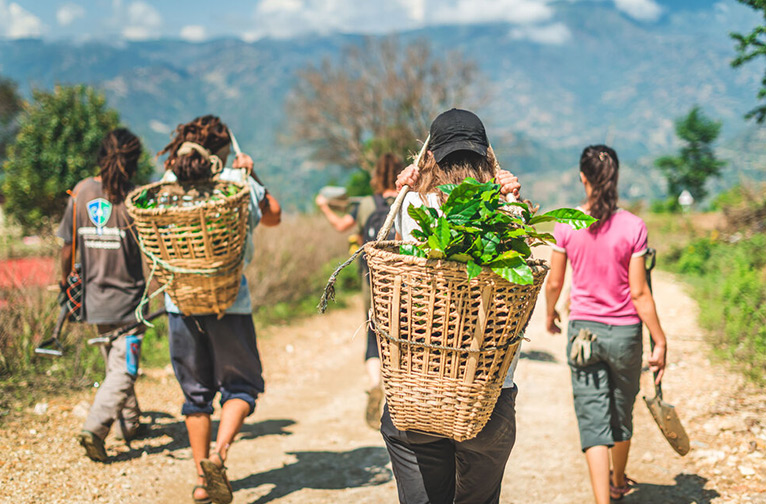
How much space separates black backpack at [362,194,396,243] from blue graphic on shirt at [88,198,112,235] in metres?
1.86

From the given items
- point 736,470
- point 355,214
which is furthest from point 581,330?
point 355,214

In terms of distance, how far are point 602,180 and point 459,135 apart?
4.59 feet

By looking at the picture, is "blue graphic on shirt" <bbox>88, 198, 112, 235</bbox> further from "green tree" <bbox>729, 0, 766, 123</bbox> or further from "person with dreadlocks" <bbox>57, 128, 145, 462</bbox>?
"green tree" <bbox>729, 0, 766, 123</bbox>

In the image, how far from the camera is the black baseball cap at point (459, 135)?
2.01 metres

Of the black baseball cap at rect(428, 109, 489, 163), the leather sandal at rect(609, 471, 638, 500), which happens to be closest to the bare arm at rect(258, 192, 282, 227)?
the black baseball cap at rect(428, 109, 489, 163)

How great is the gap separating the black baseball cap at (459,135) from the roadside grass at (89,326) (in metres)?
3.80

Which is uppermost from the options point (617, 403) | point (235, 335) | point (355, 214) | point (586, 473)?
point (355, 214)

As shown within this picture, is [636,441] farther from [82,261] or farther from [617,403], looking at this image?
[82,261]

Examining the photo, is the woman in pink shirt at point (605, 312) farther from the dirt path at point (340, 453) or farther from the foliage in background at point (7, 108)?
the foliage in background at point (7, 108)

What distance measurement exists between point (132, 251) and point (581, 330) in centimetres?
286

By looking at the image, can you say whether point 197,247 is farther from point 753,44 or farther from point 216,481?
point 753,44

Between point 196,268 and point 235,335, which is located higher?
point 196,268

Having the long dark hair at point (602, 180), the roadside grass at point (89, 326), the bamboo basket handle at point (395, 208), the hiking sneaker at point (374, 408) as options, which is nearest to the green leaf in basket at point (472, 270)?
the bamboo basket handle at point (395, 208)

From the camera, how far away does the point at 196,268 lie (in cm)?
280
